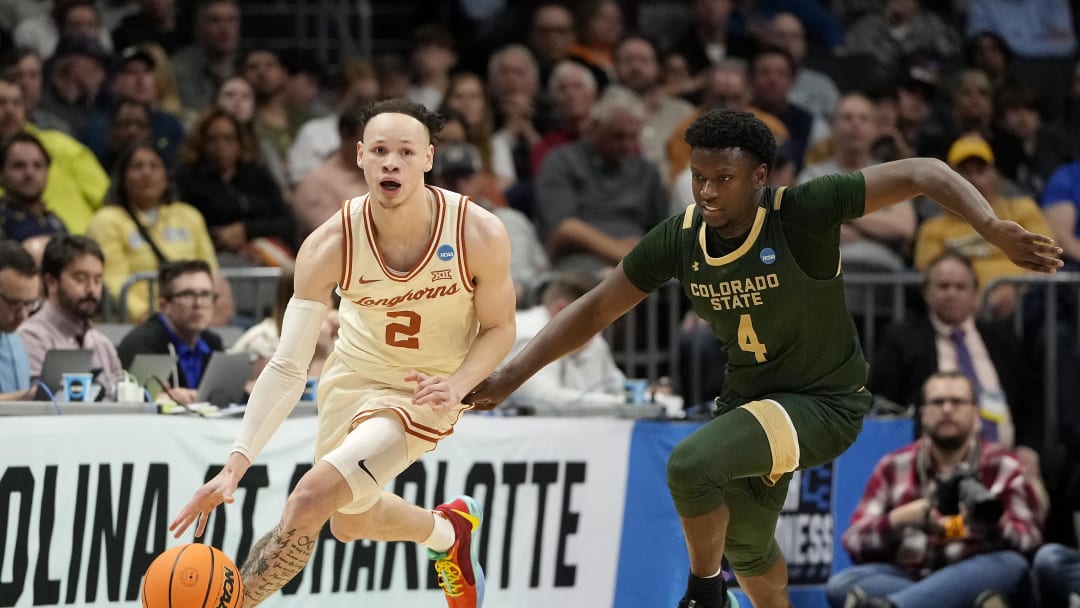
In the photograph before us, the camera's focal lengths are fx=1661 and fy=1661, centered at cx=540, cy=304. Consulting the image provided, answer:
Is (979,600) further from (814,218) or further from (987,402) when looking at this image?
(814,218)

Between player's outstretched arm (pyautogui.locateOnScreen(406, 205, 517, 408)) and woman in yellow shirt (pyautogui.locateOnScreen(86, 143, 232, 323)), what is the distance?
3.77 metres

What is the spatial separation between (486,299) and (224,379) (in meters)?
2.30

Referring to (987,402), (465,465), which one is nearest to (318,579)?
(465,465)

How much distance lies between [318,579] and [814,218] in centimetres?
332

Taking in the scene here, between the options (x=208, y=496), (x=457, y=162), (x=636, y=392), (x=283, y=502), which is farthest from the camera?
(x=457, y=162)

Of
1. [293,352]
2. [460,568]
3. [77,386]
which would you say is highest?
[293,352]

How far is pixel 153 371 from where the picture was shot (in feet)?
27.8

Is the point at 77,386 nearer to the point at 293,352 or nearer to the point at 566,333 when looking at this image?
the point at 293,352

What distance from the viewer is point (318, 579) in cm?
831

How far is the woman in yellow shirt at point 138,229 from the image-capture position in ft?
33.5

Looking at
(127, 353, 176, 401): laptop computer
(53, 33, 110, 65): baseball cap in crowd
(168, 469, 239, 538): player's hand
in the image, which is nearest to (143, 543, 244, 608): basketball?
(168, 469, 239, 538): player's hand

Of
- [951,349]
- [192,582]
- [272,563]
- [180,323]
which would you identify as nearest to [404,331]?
[272,563]

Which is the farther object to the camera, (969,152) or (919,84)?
(919,84)

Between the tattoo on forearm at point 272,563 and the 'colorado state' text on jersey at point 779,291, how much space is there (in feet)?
5.99
